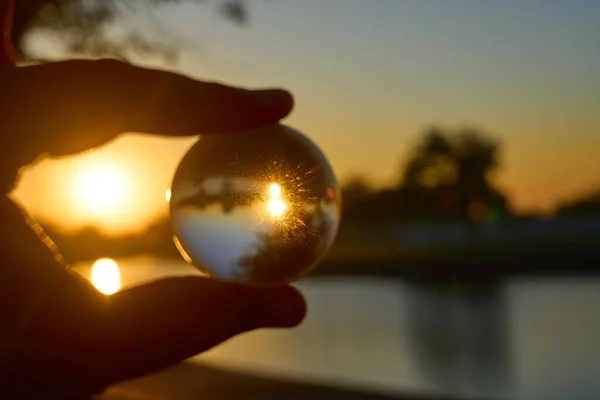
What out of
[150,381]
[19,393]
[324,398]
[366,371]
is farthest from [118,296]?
[366,371]

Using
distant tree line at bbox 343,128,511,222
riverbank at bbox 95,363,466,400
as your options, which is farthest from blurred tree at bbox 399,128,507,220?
riverbank at bbox 95,363,466,400

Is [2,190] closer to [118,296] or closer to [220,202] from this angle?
[118,296]

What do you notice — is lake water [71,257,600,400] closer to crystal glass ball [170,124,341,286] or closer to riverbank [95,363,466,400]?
riverbank [95,363,466,400]

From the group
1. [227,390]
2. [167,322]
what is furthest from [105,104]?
[227,390]

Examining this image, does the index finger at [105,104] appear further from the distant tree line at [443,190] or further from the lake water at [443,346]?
the distant tree line at [443,190]

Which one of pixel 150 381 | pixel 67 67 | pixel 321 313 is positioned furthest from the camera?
pixel 321 313

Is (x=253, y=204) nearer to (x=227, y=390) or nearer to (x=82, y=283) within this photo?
(x=82, y=283)

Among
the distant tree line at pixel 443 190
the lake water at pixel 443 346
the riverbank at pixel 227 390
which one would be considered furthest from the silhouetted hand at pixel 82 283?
the distant tree line at pixel 443 190
